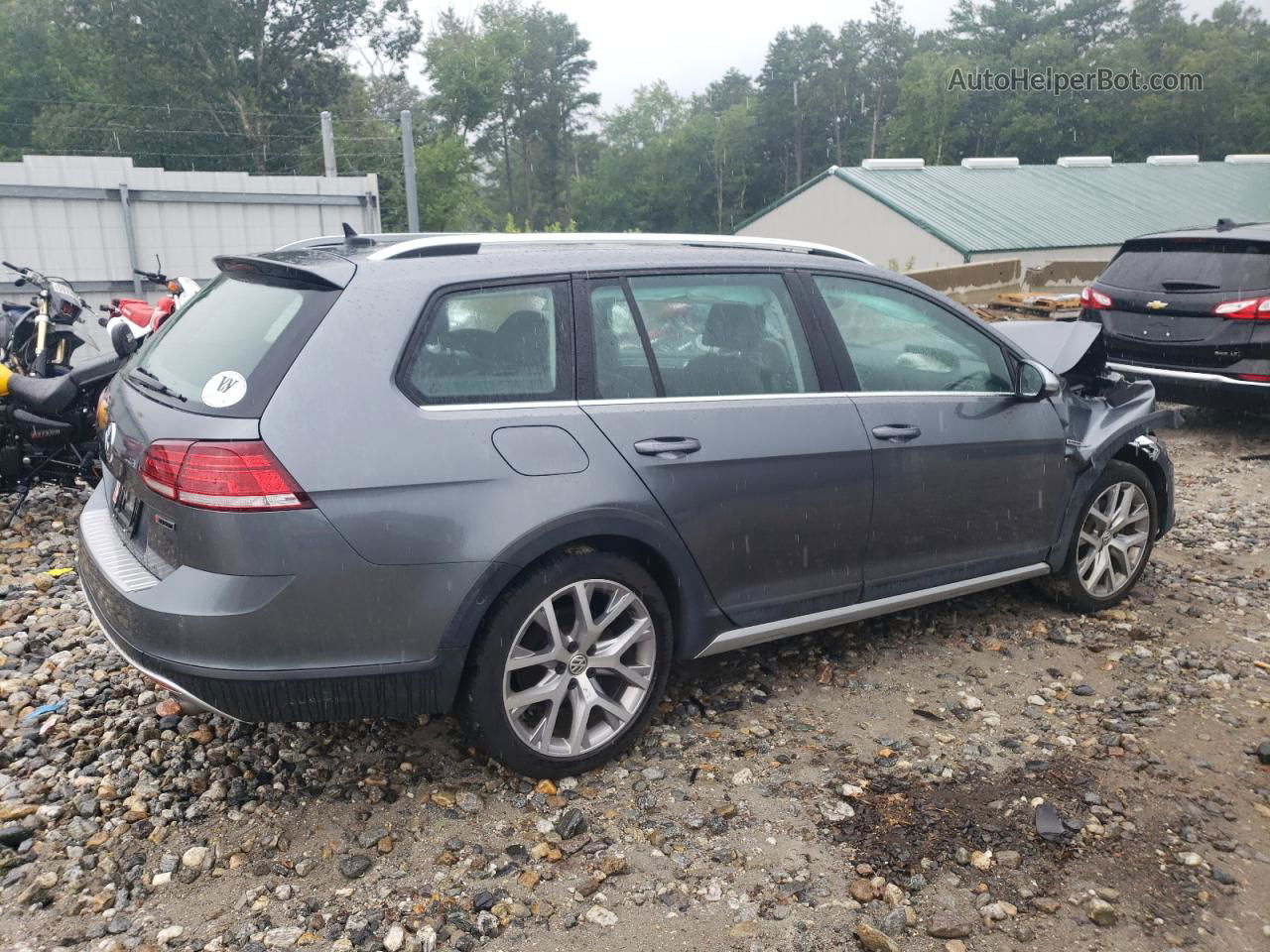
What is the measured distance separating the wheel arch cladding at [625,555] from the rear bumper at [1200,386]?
612cm

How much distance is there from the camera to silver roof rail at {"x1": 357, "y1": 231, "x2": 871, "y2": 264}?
332 centimetres

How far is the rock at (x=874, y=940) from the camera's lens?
2740 mm

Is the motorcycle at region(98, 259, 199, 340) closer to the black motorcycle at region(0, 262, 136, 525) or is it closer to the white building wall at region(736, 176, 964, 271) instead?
the black motorcycle at region(0, 262, 136, 525)

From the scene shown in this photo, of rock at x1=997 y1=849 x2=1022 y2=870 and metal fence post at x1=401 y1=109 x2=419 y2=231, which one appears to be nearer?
rock at x1=997 y1=849 x2=1022 y2=870

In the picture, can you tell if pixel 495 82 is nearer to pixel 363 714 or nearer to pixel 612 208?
pixel 612 208

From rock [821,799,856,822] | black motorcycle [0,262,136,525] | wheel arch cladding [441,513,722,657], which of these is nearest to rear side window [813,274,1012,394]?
wheel arch cladding [441,513,722,657]

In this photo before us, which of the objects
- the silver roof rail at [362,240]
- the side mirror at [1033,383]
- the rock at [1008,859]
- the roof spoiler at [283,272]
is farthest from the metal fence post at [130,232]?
the rock at [1008,859]

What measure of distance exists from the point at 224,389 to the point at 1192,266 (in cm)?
775

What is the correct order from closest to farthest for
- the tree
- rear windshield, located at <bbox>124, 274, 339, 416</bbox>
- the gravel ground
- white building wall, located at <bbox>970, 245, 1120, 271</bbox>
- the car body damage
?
the gravel ground < rear windshield, located at <bbox>124, 274, 339, 416</bbox> < the car body damage < white building wall, located at <bbox>970, 245, 1120, 271</bbox> < the tree

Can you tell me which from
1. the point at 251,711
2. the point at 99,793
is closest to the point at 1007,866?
the point at 251,711

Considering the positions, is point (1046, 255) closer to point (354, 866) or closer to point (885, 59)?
point (354, 866)

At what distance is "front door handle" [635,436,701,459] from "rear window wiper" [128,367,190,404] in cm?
139

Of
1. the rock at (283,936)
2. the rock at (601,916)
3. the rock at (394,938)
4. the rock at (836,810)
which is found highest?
the rock at (283,936)

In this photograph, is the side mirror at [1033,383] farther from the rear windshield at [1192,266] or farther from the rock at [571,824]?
the rear windshield at [1192,266]
